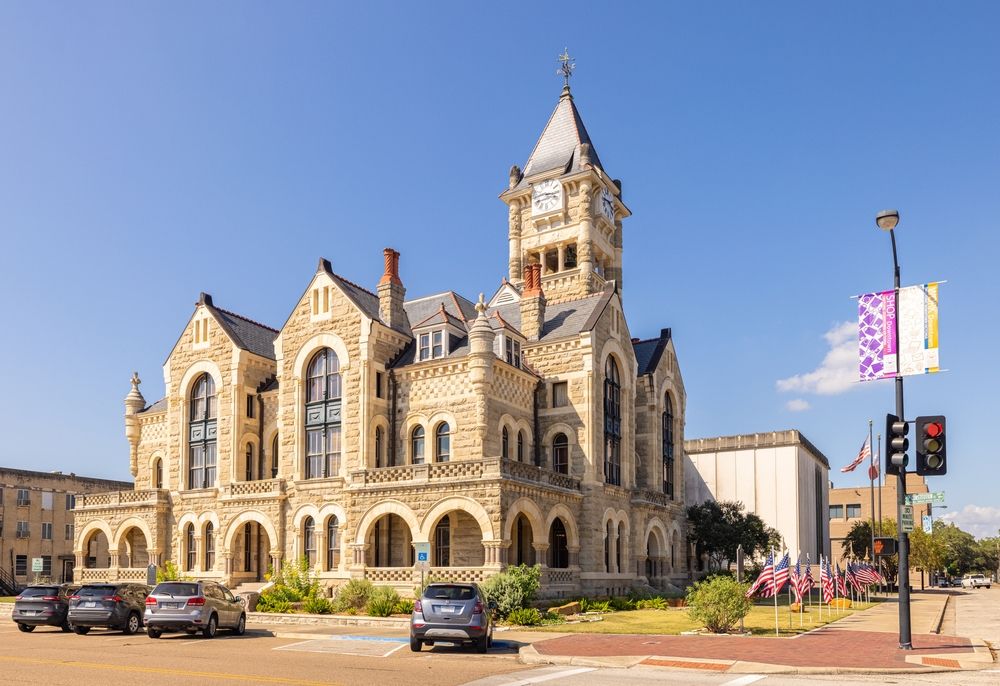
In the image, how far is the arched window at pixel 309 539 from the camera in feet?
126

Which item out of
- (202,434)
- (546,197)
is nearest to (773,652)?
(202,434)

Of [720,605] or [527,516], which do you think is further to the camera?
[527,516]

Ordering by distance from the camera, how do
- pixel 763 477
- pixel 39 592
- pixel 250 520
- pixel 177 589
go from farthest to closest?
pixel 763 477, pixel 250 520, pixel 39 592, pixel 177 589

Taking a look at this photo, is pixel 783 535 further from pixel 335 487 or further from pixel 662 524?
pixel 335 487

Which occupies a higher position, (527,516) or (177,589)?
(527,516)

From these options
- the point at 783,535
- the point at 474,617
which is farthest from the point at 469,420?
the point at 783,535

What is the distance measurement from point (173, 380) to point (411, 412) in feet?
46.7

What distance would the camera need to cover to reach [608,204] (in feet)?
192

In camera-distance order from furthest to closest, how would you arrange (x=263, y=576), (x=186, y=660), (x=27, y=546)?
(x=27, y=546)
(x=263, y=576)
(x=186, y=660)

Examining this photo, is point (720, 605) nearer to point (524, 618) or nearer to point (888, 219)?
point (524, 618)

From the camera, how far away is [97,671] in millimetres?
15953

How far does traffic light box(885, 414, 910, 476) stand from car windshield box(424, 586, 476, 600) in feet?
31.5

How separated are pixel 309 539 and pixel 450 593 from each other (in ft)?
63.7

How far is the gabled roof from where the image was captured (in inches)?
1840
